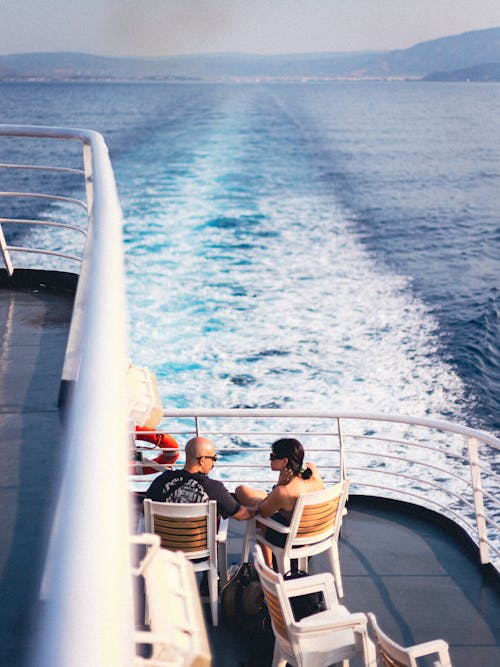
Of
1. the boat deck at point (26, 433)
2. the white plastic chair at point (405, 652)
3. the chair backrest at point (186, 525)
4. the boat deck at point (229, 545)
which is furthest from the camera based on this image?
the chair backrest at point (186, 525)

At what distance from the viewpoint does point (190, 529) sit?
3742 mm

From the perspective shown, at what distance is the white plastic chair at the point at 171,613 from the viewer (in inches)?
49.6

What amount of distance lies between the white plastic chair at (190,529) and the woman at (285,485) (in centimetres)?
31

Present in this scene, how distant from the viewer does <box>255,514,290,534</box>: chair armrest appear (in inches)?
152

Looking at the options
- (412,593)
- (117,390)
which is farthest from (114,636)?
(412,593)

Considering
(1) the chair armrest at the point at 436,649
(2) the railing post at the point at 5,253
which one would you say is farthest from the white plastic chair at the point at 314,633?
(2) the railing post at the point at 5,253

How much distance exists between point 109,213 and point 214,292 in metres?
15.6

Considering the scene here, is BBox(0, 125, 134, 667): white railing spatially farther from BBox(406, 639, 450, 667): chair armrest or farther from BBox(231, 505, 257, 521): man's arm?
BBox(231, 505, 257, 521): man's arm

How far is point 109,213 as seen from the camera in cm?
191

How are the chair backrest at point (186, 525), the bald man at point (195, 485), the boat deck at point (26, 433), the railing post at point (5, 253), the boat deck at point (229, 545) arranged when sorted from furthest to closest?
the railing post at point (5, 253) → the bald man at point (195, 485) → the chair backrest at point (186, 525) → the boat deck at point (229, 545) → the boat deck at point (26, 433)

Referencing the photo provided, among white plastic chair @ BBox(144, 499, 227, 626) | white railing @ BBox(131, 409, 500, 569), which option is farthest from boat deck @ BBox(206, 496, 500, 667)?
white railing @ BBox(131, 409, 500, 569)

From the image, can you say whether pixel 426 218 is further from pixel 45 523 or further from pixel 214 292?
pixel 45 523

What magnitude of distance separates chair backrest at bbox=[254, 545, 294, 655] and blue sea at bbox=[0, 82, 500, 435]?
362 inches

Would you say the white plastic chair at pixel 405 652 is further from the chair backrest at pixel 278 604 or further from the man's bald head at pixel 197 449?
the man's bald head at pixel 197 449
